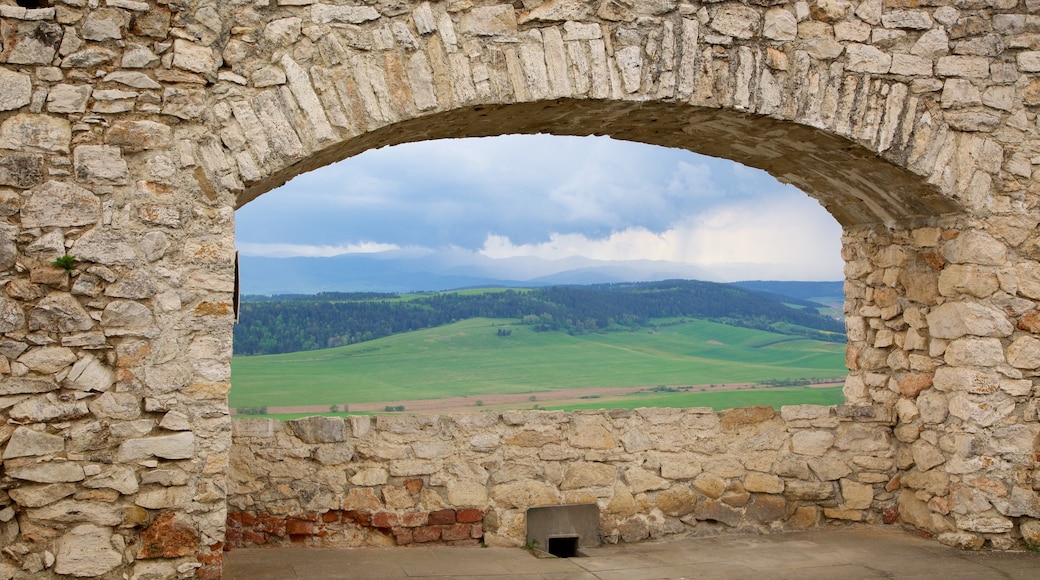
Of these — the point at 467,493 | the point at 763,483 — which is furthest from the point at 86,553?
the point at 763,483

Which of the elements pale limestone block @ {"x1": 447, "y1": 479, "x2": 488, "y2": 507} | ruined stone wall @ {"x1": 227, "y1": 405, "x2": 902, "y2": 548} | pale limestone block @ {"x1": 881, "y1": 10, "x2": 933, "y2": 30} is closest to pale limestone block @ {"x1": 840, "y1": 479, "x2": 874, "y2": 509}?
ruined stone wall @ {"x1": 227, "y1": 405, "x2": 902, "y2": 548}

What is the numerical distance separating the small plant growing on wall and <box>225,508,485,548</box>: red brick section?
1.59 meters

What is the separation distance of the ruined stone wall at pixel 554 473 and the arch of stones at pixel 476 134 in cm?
1

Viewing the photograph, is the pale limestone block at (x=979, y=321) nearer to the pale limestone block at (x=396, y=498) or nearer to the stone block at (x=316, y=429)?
the pale limestone block at (x=396, y=498)

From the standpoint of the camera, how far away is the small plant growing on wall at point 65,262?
12.6 feet

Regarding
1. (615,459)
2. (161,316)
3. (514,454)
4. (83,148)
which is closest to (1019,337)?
(615,459)

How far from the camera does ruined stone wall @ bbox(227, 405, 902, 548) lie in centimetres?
482

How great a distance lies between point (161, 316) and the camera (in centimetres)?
396

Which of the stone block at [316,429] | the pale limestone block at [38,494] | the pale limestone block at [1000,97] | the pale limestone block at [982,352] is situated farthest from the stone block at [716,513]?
the pale limestone block at [38,494]

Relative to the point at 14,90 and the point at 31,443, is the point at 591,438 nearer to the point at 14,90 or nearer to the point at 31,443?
the point at 31,443

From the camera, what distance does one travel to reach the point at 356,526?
4918 mm

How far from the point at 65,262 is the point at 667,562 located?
3.27 meters

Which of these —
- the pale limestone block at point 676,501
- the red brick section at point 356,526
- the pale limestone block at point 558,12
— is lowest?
the red brick section at point 356,526

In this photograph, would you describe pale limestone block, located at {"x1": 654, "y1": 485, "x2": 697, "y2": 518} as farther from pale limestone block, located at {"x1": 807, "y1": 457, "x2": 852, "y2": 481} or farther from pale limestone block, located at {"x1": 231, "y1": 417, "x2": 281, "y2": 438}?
pale limestone block, located at {"x1": 231, "y1": 417, "x2": 281, "y2": 438}
